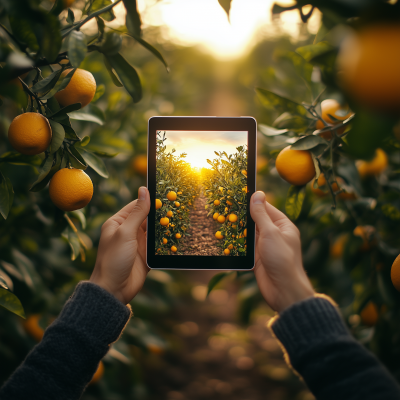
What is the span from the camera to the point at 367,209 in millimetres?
845

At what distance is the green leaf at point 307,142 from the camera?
1.93 feet

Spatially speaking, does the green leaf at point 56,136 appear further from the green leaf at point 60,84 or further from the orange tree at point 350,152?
the orange tree at point 350,152

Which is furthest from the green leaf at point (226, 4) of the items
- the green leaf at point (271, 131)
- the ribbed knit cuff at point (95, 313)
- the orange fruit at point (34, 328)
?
the orange fruit at point (34, 328)

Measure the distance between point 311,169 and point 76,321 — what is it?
511 mm

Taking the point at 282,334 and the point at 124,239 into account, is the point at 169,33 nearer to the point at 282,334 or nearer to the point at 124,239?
the point at 124,239

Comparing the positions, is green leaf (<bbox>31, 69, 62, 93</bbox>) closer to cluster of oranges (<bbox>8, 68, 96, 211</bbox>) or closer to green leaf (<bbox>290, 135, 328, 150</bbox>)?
cluster of oranges (<bbox>8, 68, 96, 211</bbox>)

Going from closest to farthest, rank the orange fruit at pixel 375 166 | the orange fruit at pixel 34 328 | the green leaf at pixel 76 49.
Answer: the green leaf at pixel 76 49
the orange fruit at pixel 375 166
the orange fruit at pixel 34 328

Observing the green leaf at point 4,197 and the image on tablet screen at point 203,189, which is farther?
the image on tablet screen at point 203,189

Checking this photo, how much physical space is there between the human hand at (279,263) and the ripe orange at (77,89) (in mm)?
372

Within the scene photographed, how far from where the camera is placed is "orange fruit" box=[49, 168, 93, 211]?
1.75 ft

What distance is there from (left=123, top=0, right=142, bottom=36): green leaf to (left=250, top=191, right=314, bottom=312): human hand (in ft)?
1.23

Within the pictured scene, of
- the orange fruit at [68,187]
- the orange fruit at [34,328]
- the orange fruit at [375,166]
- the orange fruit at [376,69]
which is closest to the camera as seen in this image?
the orange fruit at [376,69]

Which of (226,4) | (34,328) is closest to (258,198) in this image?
(226,4)

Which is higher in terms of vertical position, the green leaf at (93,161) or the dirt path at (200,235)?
the green leaf at (93,161)
